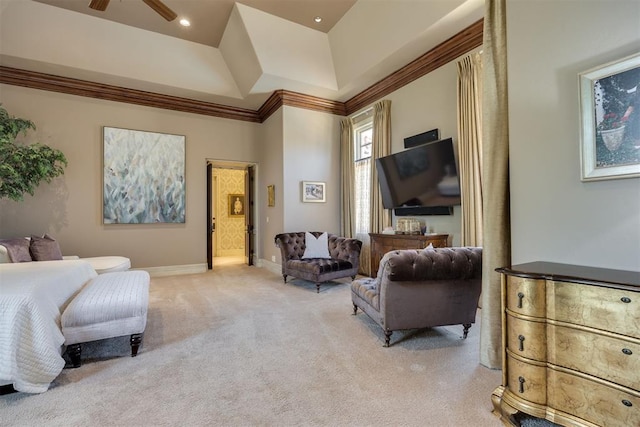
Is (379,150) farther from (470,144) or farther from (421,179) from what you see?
(470,144)

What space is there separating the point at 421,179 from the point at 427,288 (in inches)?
87.4

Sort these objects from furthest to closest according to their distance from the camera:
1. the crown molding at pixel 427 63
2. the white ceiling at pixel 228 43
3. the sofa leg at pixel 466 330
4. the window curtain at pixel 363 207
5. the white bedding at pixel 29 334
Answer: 1. the window curtain at pixel 363 207
2. the white ceiling at pixel 228 43
3. the crown molding at pixel 427 63
4. the sofa leg at pixel 466 330
5. the white bedding at pixel 29 334

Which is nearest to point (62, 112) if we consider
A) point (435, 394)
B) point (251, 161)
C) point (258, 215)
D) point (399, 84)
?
point (251, 161)

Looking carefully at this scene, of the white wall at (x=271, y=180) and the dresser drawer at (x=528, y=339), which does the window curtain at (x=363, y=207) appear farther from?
the dresser drawer at (x=528, y=339)

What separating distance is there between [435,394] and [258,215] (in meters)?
5.73

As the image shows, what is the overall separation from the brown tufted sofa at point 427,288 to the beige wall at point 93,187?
4.99m

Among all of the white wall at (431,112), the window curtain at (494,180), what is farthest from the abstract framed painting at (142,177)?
the window curtain at (494,180)

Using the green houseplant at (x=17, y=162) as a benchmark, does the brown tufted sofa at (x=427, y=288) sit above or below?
below

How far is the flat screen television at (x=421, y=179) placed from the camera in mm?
4137

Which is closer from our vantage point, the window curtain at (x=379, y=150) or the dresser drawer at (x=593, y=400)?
the dresser drawer at (x=593, y=400)

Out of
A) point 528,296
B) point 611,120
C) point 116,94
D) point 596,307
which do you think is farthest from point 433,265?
point 116,94

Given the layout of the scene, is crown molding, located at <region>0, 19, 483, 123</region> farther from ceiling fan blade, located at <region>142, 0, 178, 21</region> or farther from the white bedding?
the white bedding

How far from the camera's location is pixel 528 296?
1663 millimetres

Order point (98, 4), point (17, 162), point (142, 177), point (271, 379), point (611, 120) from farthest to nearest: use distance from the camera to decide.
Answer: point (142, 177), point (17, 162), point (98, 4), point (271, 379), point (611, 120)
